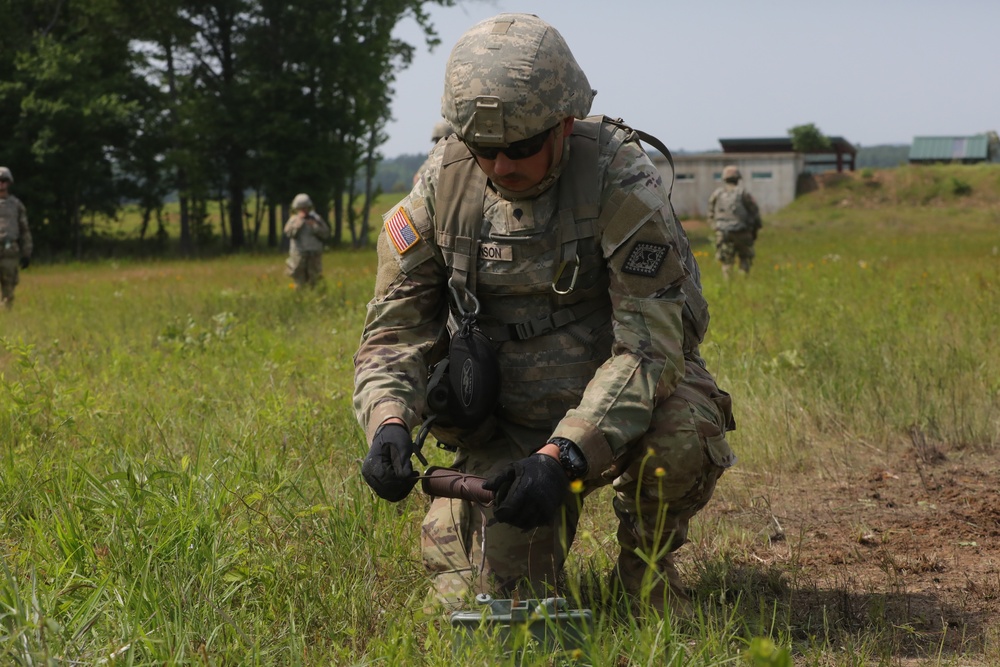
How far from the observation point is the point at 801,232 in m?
32.7

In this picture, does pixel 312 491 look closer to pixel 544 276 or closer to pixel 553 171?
pixel 544 276

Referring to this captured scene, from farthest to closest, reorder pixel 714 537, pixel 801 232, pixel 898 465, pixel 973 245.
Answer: pixel 801 232 → pixel 973 245 → pixel 898 465 → pixel 714 537

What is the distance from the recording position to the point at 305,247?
13.1 meters

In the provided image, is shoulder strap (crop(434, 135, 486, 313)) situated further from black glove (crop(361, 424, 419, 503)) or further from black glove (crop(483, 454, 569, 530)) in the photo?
black glove (crop(483, 454, 569, 530))

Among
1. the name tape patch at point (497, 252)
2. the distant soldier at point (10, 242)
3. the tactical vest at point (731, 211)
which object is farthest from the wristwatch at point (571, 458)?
the tactical vest at point (731, 211)

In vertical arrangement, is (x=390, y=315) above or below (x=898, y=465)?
above

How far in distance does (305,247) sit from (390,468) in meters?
10.8

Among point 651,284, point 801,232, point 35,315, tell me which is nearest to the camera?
point 651,284

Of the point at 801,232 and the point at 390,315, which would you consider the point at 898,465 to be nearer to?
the point at 390,315

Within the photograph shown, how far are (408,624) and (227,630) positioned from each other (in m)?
0.42

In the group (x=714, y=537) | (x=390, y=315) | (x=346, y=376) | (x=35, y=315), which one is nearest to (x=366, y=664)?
(x=390, y=315)

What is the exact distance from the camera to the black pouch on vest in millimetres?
2885

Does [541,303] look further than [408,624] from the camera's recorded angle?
Yes

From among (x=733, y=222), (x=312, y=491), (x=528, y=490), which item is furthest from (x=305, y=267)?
(x=528, y=490)
